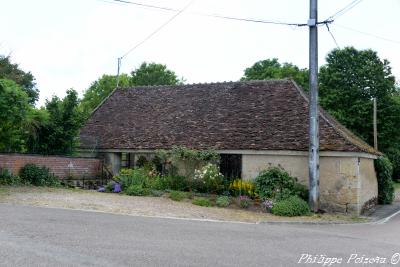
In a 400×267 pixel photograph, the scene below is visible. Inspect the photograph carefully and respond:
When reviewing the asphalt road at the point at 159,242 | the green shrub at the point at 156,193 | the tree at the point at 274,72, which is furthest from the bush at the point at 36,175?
the tree at the point at 274,72

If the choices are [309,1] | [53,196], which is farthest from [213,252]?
[309,1]

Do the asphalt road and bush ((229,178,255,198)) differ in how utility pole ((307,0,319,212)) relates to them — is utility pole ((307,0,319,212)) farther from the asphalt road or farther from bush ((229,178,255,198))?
the asphalt road

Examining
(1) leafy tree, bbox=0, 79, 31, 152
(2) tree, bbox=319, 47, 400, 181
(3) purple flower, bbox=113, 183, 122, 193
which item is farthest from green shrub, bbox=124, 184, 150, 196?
(2) tree, bbox=319, 47, 400, 181

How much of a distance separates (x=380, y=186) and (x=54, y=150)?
1663 centimetres

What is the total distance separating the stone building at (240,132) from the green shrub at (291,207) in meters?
2.44

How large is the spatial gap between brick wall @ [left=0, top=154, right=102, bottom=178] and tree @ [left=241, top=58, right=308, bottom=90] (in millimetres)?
26094

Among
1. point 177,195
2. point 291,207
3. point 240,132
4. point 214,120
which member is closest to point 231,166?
point 240,132

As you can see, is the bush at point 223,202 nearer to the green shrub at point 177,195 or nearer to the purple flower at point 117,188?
the green shrub at point 177,195

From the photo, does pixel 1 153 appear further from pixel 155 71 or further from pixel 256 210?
pixel 155 71

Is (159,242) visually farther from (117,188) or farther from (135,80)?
(135,80)

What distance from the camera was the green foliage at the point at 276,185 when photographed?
62.5 ft

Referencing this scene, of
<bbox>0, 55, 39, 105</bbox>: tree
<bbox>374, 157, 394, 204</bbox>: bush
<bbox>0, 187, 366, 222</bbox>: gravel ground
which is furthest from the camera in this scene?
<bbox>0, 55, 39, 105</bbox>: tree

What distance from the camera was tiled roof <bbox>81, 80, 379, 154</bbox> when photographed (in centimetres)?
2100

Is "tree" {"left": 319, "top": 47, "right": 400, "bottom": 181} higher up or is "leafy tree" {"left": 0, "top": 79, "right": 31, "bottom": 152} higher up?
"tree" {"left": 319, "top": 47, "right": 400, "bottom": 181}
